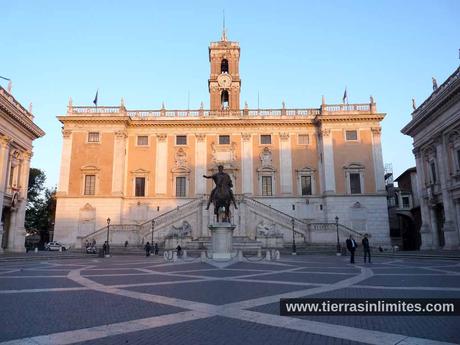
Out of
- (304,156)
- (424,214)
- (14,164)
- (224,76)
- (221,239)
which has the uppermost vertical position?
(224,76)

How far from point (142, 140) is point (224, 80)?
52.1 feet

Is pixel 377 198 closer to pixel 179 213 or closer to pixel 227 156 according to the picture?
pixel 227 156

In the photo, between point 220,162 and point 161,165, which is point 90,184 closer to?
point 161,165

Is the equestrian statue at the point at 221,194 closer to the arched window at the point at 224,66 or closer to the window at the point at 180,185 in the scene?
the window at the point at 180,185

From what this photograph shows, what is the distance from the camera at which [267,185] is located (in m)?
46.4

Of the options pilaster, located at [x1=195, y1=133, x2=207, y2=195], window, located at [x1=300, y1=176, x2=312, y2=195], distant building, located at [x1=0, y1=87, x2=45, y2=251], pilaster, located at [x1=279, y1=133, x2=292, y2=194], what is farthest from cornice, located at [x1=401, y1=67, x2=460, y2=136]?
distant building, located at [x1=0, y1=87, x2=45, y2=251]

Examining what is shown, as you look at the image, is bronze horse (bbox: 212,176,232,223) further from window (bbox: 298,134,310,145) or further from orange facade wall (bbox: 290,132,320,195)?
window (bbox: 298,134,310,145)

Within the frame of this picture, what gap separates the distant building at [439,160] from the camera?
32344mm

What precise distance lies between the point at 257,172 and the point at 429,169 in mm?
19093

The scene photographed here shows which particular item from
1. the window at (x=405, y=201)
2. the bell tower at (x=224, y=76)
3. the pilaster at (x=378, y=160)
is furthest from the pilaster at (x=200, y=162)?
the window at (x=405, y=201)

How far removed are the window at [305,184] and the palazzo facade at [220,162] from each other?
126 mm

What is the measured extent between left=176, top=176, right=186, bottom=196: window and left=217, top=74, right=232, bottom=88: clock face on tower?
16.7 metres

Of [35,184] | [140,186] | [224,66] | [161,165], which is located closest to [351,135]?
A: [224,66]

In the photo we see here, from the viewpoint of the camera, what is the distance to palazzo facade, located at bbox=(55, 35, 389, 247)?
44.2 m
